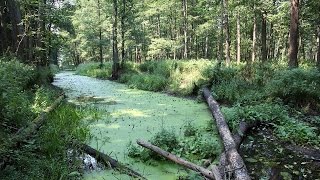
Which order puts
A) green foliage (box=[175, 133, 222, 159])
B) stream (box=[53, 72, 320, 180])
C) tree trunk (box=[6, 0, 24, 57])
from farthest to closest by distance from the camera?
tree trunk (box=[6, 0, 24, 57]) < green foliage (box=[175, 133, 222, 159]) < stream (box=[53, 72, 320, 180])

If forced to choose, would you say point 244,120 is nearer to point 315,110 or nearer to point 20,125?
point 315,110

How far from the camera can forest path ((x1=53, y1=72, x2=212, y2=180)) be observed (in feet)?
16.4

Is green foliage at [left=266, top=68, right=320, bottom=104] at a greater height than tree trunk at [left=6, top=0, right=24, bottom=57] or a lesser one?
lesser

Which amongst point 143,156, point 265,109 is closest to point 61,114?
point 143,156

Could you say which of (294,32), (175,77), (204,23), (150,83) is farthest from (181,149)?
(204,23)

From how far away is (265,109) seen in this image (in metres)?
7.64

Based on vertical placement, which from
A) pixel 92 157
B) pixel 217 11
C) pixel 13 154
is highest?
pixel 217 11

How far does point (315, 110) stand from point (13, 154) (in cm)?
747

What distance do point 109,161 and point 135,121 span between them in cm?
296

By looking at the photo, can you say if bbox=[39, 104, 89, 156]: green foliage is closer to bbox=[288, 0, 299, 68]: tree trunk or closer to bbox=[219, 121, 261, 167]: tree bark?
bbox=[219, 121, 261, 167]: tree bark

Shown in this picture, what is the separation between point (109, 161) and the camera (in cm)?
512

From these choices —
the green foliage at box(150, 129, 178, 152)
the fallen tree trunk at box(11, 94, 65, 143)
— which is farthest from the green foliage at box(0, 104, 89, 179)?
the green foliage at box(150, 129, 178, 152)

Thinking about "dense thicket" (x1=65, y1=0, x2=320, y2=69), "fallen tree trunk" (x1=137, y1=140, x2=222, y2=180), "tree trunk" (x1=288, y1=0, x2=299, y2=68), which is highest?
"dense thicket" (x1=65, y1=0, x2=320, y2=69)

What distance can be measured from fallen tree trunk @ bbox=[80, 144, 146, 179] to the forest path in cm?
15
